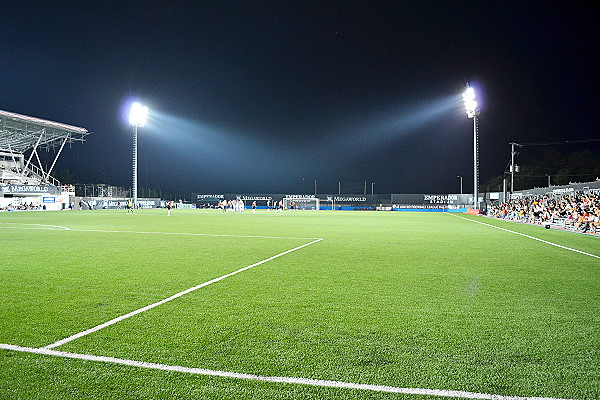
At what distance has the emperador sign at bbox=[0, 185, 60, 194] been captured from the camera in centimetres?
5028

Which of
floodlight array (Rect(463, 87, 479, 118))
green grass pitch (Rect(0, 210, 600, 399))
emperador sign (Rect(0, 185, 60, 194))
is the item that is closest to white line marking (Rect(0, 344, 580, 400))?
green grass pitch (Rect(0, 210, 600, 399))

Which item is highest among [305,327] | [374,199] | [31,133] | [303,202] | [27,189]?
[31,133]

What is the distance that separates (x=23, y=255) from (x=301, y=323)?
8110mm

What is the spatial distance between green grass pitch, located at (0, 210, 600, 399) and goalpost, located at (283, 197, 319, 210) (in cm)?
5833

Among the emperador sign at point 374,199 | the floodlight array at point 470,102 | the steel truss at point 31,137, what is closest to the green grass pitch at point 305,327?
the floodlight array at point 470,102

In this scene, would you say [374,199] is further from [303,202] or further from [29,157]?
[29,157]

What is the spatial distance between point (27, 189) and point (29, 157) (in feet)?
53.4

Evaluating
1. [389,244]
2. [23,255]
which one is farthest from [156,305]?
[389,244]

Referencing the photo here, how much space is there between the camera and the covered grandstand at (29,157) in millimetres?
51062

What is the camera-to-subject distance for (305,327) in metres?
4.04

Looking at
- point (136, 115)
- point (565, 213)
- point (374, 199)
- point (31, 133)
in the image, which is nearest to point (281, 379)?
point (565, 213)

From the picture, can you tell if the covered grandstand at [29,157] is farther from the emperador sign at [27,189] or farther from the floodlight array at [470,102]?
the floodlight array at [470,102]

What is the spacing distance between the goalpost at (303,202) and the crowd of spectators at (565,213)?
3310 cm

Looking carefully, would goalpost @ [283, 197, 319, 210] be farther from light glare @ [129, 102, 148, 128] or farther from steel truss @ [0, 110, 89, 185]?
steel truss @ [0, 110, 89, 185]
